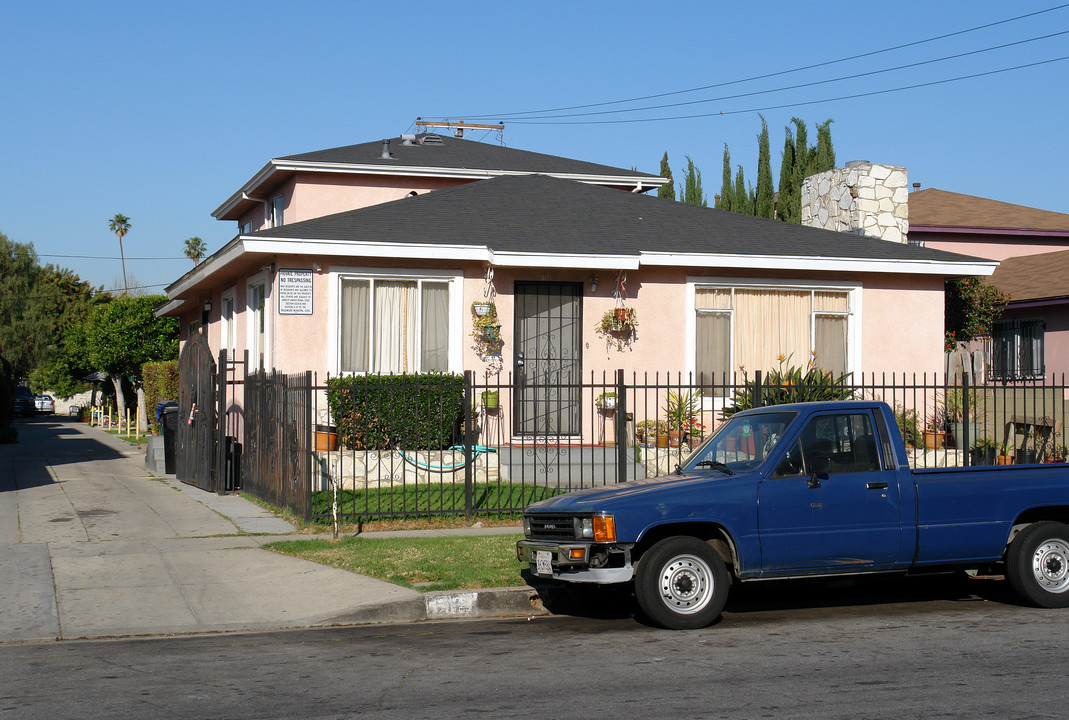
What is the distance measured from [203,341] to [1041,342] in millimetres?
17651

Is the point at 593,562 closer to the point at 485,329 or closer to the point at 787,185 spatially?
the point at 485,329

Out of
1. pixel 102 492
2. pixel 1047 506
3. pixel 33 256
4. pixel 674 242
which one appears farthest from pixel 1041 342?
pixel 33 256

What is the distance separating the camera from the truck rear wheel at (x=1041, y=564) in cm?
837

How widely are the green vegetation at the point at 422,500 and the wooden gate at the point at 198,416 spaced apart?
2960mm

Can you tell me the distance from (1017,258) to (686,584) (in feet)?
76.4

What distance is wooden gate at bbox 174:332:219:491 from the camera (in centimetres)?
1566

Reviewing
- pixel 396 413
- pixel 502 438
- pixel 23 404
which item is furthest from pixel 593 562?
pixel 23 404

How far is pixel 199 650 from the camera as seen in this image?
24.4 ft

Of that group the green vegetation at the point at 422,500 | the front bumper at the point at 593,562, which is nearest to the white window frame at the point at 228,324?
the green vegetation at the point at 422,500

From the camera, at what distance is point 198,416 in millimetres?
16047

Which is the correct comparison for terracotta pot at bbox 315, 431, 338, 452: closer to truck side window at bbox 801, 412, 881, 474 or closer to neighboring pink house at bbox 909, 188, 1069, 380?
truck side window at bbox 801, 412, 881, 474

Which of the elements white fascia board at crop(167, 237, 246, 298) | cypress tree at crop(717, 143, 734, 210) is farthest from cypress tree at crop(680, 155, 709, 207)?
white fascia board at crop(167, 237, 246, 298)

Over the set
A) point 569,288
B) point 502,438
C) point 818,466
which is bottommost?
point 502,438

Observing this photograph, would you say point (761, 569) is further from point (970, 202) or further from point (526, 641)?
point (970, 202)
